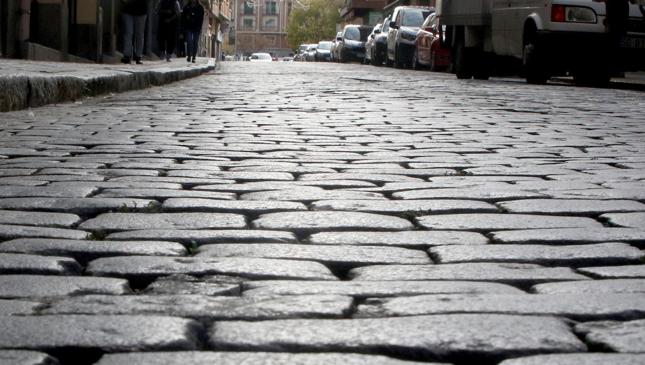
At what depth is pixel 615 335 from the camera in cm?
240

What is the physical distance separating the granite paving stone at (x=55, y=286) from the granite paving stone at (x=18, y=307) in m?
0.08

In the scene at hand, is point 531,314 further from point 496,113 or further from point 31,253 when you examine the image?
point 496,113

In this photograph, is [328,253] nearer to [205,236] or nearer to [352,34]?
[205,236]

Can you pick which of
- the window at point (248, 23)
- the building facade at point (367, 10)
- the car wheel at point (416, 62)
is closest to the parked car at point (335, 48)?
the car wheel at point (416, 62)

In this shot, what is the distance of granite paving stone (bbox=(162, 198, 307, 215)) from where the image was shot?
4.21 metres

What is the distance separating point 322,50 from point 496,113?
168ft

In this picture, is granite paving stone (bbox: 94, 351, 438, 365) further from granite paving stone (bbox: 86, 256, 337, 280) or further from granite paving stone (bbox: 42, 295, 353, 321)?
granite paving stone (bbox: 86, 256, 337, 280)

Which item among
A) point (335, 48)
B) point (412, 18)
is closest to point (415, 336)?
point (412, 18)

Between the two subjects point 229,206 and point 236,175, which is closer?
point 229,206

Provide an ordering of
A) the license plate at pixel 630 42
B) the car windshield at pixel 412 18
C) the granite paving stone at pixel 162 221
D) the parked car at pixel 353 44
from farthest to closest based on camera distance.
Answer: the parked car at pixel 353 44 < the car windshield at pixel 412 18 < the license plate at pixel 630 42 < the granite paving stone at pixel 162 221

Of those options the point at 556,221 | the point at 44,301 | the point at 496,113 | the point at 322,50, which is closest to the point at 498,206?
the point at 556,221

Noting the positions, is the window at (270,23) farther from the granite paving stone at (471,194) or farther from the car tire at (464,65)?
the granite paving stone at (471,194)

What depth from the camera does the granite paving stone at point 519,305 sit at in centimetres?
259

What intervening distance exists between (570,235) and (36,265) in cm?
171
